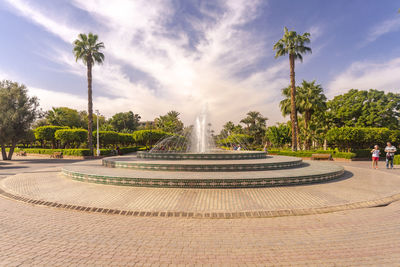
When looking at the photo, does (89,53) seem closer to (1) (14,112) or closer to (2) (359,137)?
(1) (14,112)

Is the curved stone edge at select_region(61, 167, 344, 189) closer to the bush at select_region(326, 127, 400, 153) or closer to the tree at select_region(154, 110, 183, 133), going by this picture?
the bush at select_region(326, 127, 400, 153)

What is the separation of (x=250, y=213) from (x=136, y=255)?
3018mm

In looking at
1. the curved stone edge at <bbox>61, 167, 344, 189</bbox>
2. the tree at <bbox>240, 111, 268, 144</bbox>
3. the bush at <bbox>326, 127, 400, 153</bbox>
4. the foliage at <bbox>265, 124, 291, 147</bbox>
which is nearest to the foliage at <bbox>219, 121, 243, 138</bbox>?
the tree at <bbox>240, 111, 268, 144</bbox>

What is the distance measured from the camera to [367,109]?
30828 millimetres

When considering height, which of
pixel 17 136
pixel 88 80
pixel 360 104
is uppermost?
pixel 88 80

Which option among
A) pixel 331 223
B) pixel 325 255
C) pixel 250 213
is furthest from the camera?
pixel 250 213

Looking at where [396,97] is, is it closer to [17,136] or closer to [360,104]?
[360,104]

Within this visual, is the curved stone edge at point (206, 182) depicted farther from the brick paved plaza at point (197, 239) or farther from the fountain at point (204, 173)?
the brick paved plaza at point (197, 239)

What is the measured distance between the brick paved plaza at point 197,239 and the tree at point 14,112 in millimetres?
21991

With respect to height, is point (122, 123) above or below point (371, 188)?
above

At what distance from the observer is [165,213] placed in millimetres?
4996

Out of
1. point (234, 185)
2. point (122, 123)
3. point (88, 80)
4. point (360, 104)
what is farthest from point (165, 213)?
point (122, 123)

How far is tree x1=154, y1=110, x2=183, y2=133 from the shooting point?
5253 centimetres

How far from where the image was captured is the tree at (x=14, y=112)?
2042 cm
